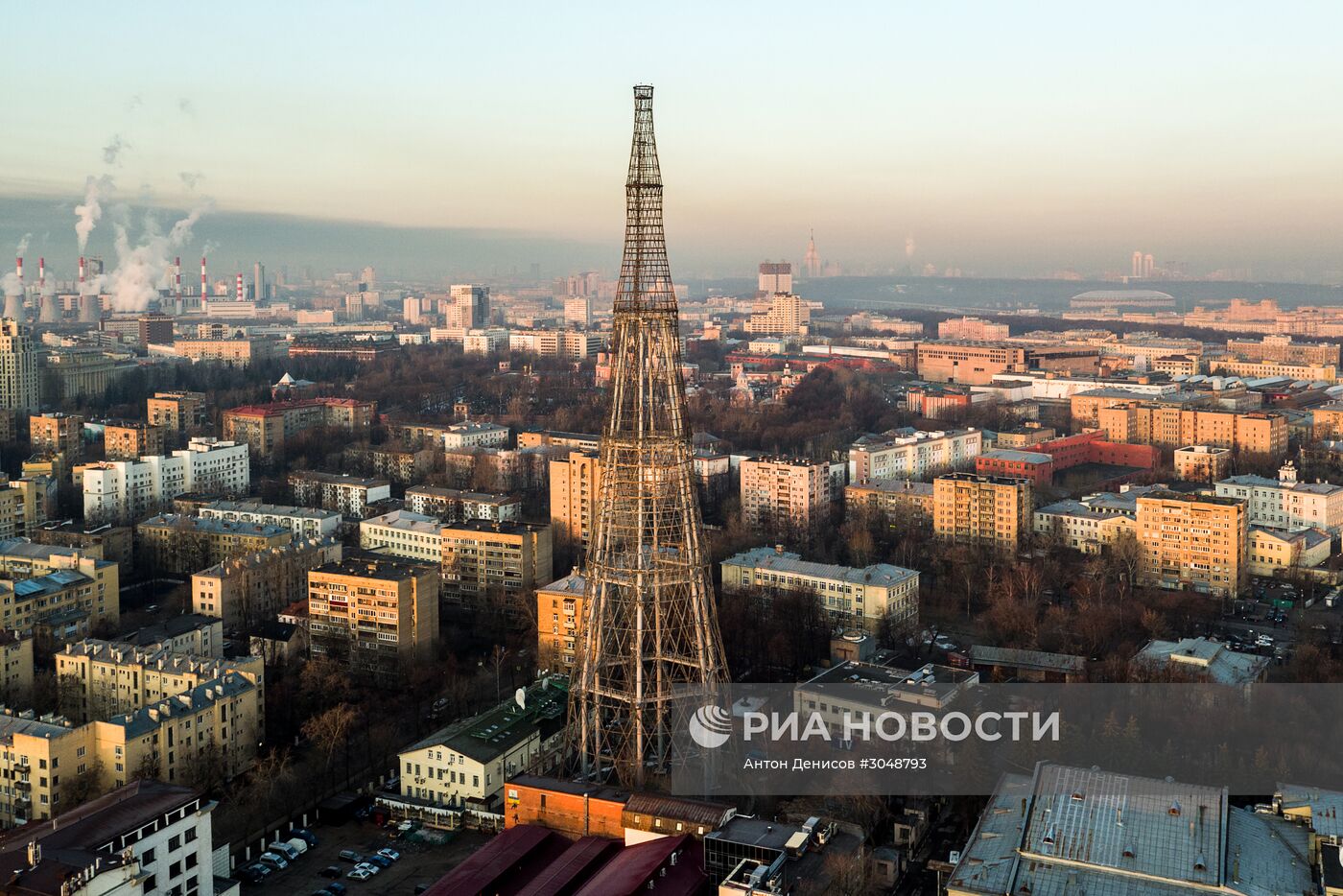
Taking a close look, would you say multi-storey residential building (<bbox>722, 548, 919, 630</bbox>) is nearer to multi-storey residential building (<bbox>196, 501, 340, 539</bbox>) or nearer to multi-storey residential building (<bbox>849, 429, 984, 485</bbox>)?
multi-storey residential building (<bbox>849, 429, 984, 485</bbox>)

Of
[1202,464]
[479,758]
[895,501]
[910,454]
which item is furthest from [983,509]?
[479,758]

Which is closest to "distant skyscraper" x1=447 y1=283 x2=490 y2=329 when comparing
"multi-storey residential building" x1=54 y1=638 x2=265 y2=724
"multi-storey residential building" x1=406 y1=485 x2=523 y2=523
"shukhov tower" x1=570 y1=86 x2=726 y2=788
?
"multi-storey residential building" x1=406 y1=485 x2=523 y2=523

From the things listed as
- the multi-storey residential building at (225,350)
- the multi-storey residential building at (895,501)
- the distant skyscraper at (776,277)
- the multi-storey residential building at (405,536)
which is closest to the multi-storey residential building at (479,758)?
the multi-storey residential building at (405,536)

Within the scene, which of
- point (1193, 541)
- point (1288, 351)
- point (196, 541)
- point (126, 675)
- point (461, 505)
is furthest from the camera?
point (1288, 351)

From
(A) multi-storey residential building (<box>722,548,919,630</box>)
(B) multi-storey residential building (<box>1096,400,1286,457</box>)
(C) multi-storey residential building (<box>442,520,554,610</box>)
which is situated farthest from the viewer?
(B) multi-storey residential building (<box>1096,400,1286,457</box>)

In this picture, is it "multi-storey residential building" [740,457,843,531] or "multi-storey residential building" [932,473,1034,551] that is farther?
"multi-storey residential building" [740,457,843,531]

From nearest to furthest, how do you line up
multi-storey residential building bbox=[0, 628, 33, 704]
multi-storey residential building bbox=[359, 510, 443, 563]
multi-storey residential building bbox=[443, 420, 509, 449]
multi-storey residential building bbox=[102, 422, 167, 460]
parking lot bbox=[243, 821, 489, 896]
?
parking lot bbox=[243, 821, 489, 896]
multi-storey residential building bbox=[0, 628, 33, 704]
multi-storey residential building bbox=[359, 510, 443, 563]
multi-storey residential building bbox=[102, 422, 167, 460]
multi-storey residential building bbox=[443, 420, 509, 449]

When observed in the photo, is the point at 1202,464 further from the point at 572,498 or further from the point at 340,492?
the point at 340,492
